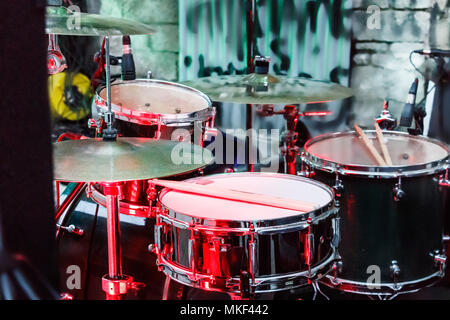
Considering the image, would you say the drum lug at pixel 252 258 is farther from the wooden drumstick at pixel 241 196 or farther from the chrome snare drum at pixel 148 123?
the chrome snare drum at pixel 148 123

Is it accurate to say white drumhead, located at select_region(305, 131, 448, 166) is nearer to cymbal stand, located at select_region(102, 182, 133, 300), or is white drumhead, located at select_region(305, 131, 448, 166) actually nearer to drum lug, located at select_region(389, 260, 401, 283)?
drum lug, located at select_region(389, 260, 401, 283)

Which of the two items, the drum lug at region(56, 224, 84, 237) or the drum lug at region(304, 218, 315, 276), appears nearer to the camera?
the drum lug at region(304, 218, 315, 276)

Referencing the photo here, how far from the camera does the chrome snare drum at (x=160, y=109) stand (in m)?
2.21

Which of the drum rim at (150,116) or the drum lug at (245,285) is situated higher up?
the drum rim at (150,116)

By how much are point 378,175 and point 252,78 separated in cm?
71

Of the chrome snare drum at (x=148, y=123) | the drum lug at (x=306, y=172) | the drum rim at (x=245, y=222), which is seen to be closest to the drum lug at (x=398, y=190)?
the drum lug at (x=306, y=172)

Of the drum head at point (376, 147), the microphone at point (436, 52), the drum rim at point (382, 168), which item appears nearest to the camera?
the drum rim at point (382, 168)

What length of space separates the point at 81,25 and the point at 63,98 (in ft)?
8.35

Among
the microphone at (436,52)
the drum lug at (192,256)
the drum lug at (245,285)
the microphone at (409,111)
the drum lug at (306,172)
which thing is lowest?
the drum lug at (245,285)

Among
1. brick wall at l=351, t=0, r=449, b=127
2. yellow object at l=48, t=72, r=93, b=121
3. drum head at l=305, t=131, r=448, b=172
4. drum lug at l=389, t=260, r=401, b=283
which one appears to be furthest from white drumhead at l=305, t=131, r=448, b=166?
yellow object at l=48, t=72, r=93, b=121

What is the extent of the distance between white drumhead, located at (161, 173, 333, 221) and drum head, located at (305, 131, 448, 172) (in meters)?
0.43

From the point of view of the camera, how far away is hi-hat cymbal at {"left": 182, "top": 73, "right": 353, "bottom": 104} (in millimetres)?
2387

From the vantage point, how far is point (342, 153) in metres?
2.75

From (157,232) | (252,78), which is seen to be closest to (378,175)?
(252,78)
